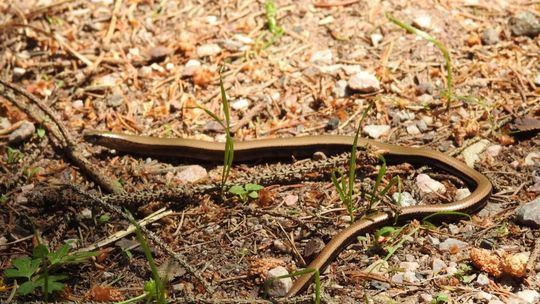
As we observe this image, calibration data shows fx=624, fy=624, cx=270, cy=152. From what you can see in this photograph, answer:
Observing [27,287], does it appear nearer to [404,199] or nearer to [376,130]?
[404,199]

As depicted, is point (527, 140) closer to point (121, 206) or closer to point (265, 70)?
point (265, 70)

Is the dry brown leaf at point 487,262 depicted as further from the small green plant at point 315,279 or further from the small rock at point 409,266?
the small green plant at point 315,279

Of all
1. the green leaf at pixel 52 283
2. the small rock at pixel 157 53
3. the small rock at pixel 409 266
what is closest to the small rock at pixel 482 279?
the small rock at pixel 409 266

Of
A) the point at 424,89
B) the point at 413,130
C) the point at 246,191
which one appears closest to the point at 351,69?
the point at 424,89

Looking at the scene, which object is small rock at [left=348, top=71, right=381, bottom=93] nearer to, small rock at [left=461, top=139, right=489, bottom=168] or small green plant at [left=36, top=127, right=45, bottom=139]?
small rock at [left=461, top=139, right=489, bottom=168]

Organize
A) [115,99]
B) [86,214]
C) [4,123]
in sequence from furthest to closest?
[115,99]
[4,123]
[86,214]

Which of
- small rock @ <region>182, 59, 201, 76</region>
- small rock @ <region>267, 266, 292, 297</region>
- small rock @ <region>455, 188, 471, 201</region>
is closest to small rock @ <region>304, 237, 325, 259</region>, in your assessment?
small rock @ <region>267, 266, 292, 297</region>
